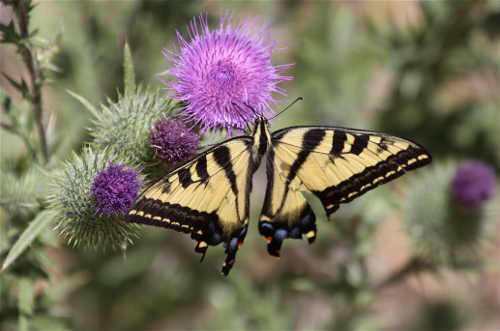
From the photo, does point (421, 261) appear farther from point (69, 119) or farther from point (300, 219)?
point (69, 119)

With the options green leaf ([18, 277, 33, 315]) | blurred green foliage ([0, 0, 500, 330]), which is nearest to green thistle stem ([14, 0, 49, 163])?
blurred green foliage ([0, 0, 500, 330])

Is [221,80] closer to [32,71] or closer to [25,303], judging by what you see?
[32,71]

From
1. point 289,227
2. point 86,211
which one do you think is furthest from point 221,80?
point 86,211

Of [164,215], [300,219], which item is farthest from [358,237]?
[164,215]

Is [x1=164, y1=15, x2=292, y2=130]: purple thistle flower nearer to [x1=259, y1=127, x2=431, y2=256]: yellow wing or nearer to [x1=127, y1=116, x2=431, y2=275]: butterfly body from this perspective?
[x1=127, y1=116, x2=431, y2=275]: butterfly body

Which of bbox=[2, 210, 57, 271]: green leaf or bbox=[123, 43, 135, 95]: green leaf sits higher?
bbox=[123, 43, 135, 95]: green leaf

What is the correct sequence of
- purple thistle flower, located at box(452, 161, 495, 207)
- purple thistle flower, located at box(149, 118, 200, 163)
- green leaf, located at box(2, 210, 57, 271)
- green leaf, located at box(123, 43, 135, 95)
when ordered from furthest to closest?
purple thistle flower, located at box(452, 161, 495, 207), green leaf, located at box(123, 43, 135, 95), purple thistle flower, located at box(149, 118, 200, 163), green leaf, located at box(2, 210, 57, 271)
